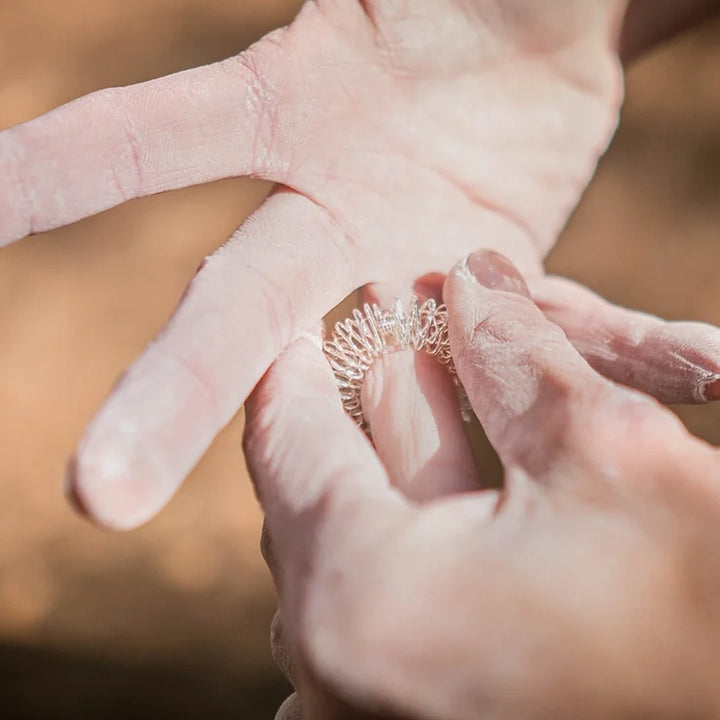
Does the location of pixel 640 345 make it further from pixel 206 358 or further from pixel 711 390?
pixel 206 358

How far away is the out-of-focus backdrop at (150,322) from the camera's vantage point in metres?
1.06

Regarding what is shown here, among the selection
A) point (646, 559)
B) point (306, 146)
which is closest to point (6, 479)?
point (306, 146)

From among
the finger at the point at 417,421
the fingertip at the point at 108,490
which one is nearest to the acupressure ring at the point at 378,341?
the finger at the point at 417,421

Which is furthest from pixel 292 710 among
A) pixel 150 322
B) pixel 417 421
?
pixel 150 322

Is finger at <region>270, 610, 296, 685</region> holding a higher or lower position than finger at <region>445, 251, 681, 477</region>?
lower

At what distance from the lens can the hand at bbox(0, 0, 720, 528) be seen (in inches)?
19.6

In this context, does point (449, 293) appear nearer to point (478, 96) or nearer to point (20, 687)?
point (478, 96)

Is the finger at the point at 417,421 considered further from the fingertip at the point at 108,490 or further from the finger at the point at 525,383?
the fingertip at the point at 108,490

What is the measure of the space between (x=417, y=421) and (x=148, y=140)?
277 mm

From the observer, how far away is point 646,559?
452 millimetres

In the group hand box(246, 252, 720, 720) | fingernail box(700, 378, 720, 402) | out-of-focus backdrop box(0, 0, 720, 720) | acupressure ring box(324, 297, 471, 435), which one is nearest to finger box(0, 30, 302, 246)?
acupressure ring box(324, 297, 471, 435)

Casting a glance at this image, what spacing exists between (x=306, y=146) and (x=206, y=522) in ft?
1.88

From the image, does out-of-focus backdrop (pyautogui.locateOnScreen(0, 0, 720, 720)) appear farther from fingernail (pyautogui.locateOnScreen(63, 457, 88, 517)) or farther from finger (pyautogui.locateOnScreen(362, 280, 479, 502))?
fingernail (pyautogui.locateOnScreen(63, 457, 88, 517))

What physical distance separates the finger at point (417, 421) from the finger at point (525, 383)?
42 mm
